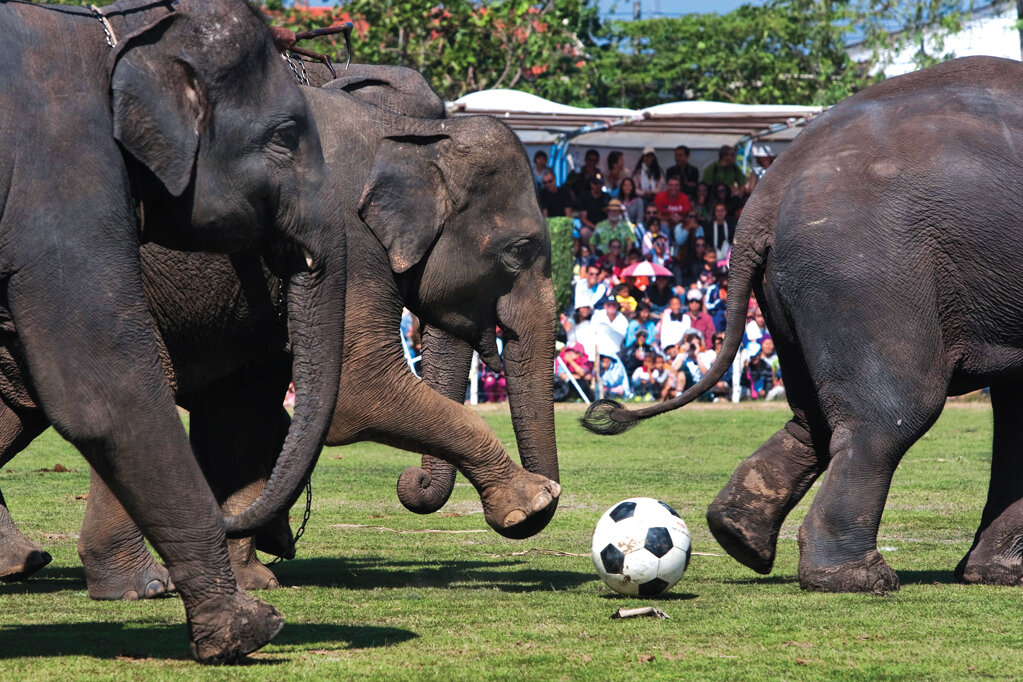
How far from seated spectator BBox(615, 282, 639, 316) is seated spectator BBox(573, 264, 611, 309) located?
0.75 ft

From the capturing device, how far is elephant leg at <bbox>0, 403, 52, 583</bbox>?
→ 6957mm

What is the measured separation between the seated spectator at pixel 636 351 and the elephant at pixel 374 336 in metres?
12.3

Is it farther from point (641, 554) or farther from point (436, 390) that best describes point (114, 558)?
point (641, 554)

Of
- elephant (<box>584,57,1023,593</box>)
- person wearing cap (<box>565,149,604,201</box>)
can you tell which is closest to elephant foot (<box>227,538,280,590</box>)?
elephant (<box>584,57,1023,593</box>)

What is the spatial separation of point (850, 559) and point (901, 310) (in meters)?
1.09

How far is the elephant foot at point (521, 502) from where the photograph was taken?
690cm

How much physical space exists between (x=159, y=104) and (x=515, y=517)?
283 cm

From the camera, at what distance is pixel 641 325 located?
20781 mm

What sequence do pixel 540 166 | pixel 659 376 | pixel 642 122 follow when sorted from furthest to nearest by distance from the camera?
pixel 540 166 → pixel 642 122 → pixel 659 376

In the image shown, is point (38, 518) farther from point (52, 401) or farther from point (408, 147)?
point (52, 401)

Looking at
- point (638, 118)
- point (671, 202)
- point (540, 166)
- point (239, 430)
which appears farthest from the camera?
point (671, 202)

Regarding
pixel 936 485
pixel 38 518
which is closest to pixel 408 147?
pixel 38 518

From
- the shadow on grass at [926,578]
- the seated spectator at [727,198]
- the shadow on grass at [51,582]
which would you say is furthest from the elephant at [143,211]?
the seated spectator at [727,198]

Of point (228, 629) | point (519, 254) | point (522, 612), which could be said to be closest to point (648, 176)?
point (519, 254)
